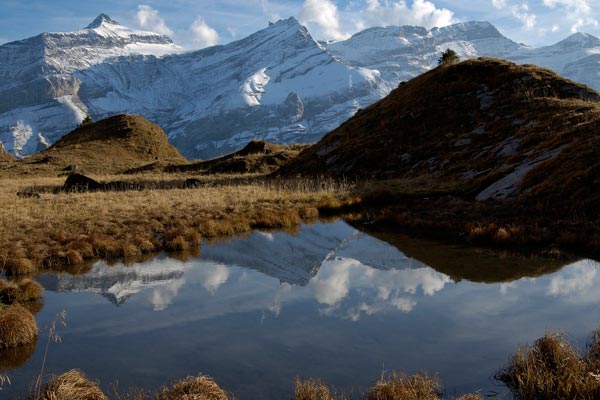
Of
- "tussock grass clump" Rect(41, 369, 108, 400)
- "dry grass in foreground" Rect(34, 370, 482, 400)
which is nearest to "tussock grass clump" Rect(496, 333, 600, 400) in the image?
"dry grass in foreground" Rect(34, 370, 482, 400)

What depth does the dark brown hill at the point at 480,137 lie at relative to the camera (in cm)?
2711

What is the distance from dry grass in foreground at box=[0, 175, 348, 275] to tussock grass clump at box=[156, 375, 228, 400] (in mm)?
12073

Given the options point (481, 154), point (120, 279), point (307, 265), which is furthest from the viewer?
point (481, 154)

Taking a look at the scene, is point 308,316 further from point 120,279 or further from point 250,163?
point 250,163

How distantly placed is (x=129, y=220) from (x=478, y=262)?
1556cm

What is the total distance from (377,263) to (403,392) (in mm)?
11382

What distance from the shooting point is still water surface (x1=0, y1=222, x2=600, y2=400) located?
10.5 metres

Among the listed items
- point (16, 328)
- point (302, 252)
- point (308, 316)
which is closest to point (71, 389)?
point (16, 328)

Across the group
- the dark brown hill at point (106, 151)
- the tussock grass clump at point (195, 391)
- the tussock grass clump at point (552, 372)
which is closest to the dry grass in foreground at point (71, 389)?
the tussock grass clump at point (195, 391)

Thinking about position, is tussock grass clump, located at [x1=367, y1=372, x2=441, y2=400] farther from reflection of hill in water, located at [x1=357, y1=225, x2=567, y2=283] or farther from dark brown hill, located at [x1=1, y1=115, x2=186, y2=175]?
dark brown hill, located at [x1=1, y1=115, x2=186, y2=175]

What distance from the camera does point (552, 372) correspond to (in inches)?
368

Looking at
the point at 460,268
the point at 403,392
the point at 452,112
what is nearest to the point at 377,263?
the point at 460,268

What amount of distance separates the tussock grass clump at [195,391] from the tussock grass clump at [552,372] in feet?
16.3

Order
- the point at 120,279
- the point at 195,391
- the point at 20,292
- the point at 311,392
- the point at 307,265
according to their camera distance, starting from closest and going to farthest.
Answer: the point at 195,391, the point at 311,392, the point at 20,292, the point at 120,279, the point at 307,265
